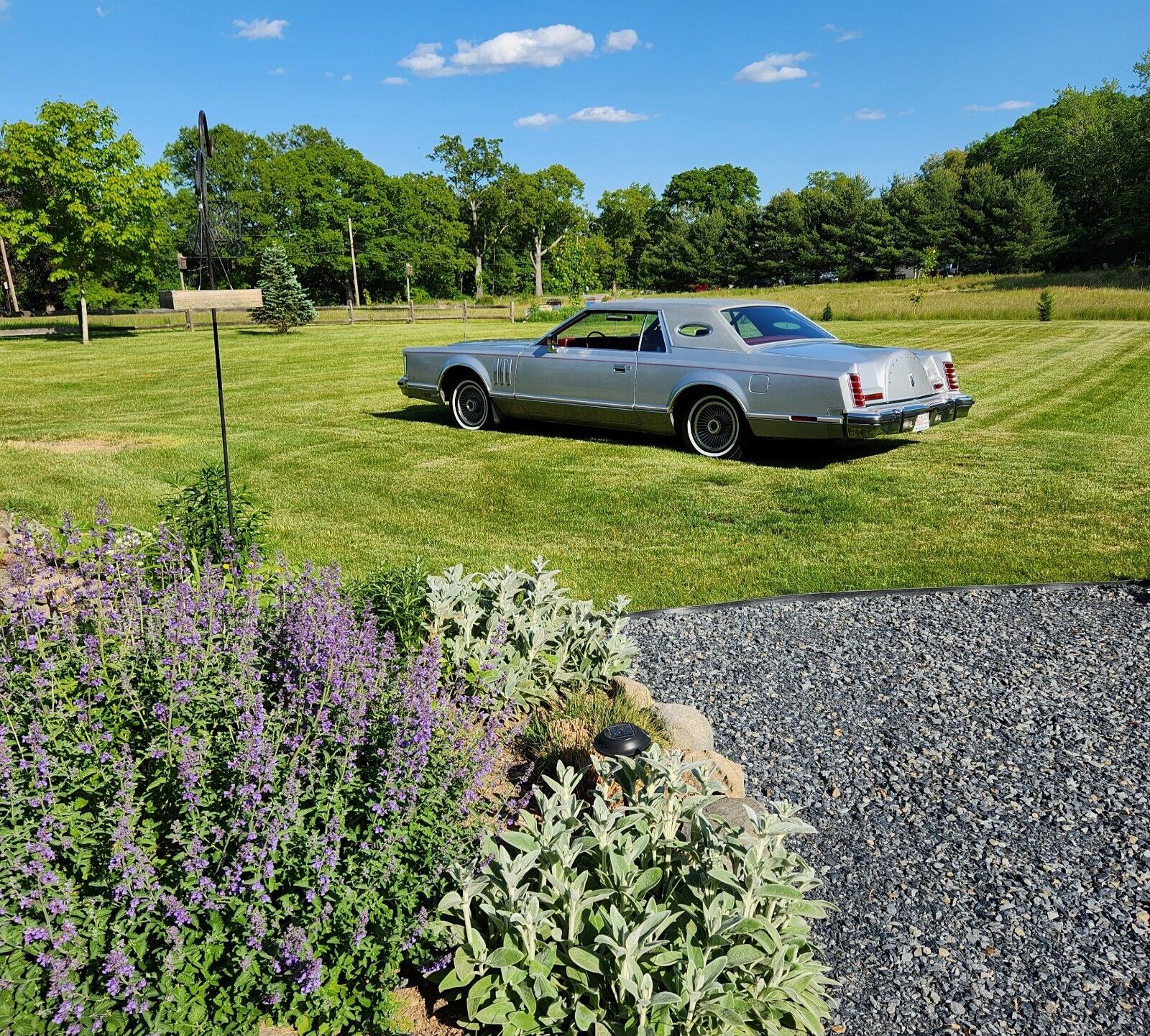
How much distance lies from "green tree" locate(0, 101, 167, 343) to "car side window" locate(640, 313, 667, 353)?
22952 millimetres

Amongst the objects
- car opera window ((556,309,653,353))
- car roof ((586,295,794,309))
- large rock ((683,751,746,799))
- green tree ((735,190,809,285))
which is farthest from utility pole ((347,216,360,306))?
large rock ((683,751,746,799))

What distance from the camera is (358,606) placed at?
155 inches

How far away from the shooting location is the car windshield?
30.6ft

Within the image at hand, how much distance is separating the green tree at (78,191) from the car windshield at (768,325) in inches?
930

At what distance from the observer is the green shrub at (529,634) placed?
12.3ft

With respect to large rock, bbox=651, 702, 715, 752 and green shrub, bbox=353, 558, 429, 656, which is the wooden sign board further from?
large rock, bbox=651, 702, 715, 752

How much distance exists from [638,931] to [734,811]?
860 millimetres

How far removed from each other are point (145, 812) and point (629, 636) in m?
2.80

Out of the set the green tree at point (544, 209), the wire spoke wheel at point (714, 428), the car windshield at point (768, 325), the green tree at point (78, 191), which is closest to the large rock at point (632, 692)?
the wire spoke wheel at point (714, 428)

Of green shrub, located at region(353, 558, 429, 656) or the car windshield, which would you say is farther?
the car windshield

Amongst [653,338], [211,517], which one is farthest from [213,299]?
[653,338]

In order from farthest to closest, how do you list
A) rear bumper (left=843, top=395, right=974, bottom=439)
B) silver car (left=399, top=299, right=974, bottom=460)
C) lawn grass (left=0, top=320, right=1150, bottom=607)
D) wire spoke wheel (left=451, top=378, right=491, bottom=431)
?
1. wire spoke wheel (left=451, top=378, right=491, bottom=431)
2. silver car (left=399, top=299, right=974, bottom=460)
3. rear bumper (left=843, top=395, right=974, bottom=439)
4. lawn grass (left=0, top=320, right=1150, bottom=607)

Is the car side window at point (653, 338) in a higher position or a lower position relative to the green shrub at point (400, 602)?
higher

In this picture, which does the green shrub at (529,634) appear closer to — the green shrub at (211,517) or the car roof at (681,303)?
the green shrub at (211,517)
